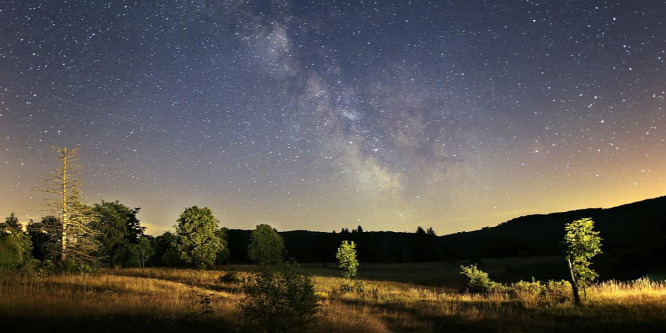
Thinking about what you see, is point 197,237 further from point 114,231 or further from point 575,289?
point 575,289

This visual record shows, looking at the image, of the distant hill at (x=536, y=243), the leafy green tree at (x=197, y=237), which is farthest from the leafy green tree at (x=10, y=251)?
the distant hill at (x=536, y=243)

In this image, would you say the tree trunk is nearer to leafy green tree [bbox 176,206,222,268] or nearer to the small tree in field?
the small tree in field

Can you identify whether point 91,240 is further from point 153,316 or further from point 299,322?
point 299,322

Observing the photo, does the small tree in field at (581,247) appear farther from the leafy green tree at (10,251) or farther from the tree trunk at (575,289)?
the leafy green tree at (10,251)

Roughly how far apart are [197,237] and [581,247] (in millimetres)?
37722

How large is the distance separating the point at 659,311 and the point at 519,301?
6081 mm

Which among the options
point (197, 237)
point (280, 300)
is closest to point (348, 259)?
point (197, 237)

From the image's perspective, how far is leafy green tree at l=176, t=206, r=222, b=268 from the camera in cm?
4369

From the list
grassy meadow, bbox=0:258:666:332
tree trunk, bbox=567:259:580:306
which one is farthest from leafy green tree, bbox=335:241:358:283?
tree trunk, bbox=567:259:580:306

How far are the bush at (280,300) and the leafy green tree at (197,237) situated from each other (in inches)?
1417

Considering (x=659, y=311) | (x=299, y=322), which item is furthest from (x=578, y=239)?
(x=299, y=322)

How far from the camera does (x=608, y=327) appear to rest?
14.4 metres

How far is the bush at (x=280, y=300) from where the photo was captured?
32.8 feet

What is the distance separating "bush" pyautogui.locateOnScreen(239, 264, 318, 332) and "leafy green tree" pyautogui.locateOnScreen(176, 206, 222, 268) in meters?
36.0
